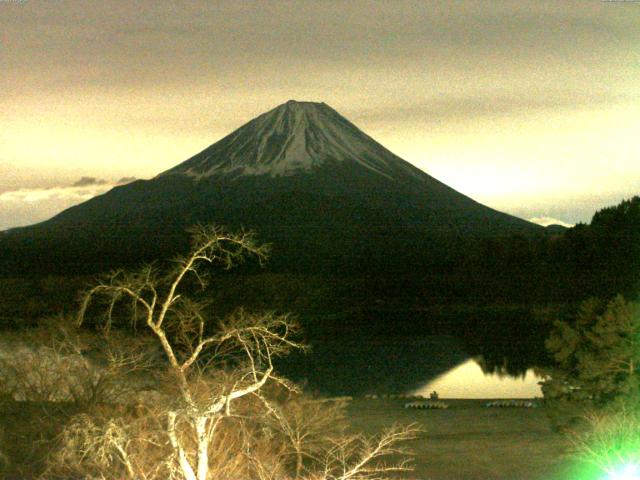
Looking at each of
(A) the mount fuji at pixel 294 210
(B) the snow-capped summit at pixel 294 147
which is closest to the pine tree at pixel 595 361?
(A) the mount fuji at pixel 294 210

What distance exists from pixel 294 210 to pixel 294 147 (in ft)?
31.5

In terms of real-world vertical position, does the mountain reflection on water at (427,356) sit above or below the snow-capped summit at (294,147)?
below

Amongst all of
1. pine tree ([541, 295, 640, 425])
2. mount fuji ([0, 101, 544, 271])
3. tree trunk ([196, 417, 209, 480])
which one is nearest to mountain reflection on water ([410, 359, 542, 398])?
pine tree ([541, 295, 640, 425])

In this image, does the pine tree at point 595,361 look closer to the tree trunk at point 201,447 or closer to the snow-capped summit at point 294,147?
the tree trunk at point 201,447

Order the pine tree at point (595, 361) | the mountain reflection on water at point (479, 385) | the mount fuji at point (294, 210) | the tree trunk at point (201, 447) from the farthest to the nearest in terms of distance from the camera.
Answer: the mount fuji at point (294, 210) → the mountain reflection on water at point (479, 385) → the pine tree at point (595, 361) → the tree trunk at point (201, 447)

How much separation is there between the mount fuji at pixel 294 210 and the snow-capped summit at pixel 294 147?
0.35ft

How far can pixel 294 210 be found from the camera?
92875 mm

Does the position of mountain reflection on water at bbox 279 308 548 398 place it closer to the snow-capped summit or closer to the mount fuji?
the mount fuji

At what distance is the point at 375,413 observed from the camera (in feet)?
68.9

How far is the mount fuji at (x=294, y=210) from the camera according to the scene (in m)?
81.4

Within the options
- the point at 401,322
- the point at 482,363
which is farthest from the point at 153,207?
the point at 482,363

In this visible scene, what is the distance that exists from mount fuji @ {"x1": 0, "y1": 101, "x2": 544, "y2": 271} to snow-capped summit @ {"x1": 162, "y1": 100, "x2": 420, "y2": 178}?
0.11m

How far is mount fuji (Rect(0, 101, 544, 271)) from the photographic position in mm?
81438

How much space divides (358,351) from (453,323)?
14.1 meters
